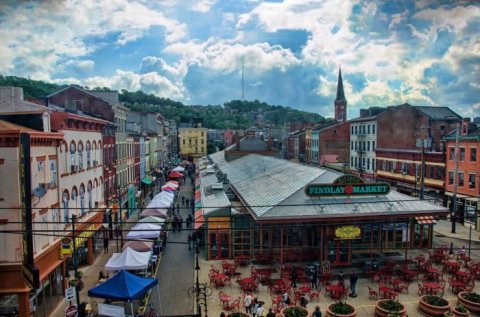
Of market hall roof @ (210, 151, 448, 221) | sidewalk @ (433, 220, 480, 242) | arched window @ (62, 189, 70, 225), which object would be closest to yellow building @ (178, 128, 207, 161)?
sidewalk @ (433, 220, 480, 242)

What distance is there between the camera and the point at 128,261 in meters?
21.9

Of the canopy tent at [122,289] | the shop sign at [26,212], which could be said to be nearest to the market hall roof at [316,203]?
the canopy tent at [122,289]

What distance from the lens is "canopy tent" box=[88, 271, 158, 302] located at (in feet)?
59.1

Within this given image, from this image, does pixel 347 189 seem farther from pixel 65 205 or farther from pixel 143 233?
pixel 65 205

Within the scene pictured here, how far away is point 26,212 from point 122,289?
18.4 ft

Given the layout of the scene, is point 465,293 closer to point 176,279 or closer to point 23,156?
point 176,279

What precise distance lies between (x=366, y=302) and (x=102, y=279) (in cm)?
1557

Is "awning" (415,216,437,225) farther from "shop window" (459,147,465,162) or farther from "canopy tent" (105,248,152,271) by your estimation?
"canopy tent" (105,248,152,271)

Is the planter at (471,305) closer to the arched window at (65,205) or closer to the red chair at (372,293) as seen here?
the red chair at (372,293)

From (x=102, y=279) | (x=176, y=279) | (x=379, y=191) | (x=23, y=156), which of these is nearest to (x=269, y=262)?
(x=176, y=279)

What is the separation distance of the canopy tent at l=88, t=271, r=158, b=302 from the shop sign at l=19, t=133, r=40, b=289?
2678mm

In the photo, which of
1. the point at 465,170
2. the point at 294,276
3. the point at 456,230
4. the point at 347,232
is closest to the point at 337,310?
the point at 294,276

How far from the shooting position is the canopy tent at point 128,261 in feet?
71.2

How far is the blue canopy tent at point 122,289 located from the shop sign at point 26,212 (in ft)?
8.79
